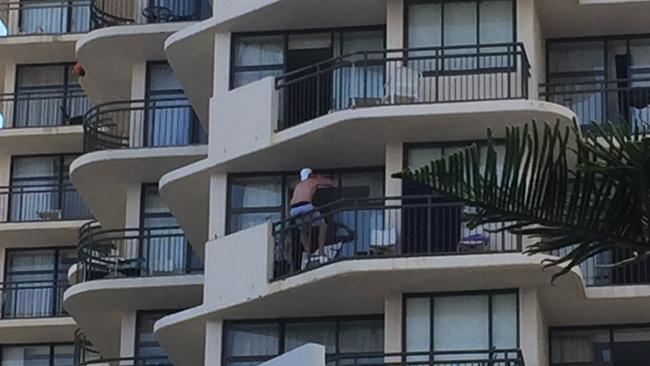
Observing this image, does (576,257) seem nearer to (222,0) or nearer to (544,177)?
(544,177)

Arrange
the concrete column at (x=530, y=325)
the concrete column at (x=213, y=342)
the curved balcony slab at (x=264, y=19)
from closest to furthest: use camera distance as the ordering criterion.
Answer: the concrete column at (x=530, y=325) → the concrete column at (x=213, y=342) → the curved balcony slab at (x=264, y=19)

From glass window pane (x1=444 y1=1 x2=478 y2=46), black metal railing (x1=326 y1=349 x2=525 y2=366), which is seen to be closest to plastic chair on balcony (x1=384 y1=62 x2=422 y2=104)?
glass window pane (x1=444 y1=1 x2=478 y2=46)

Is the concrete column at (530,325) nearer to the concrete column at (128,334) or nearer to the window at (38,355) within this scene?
the concrete column at (128,334)

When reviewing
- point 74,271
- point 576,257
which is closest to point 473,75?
point 74,271

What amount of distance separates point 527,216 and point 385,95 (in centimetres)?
1823

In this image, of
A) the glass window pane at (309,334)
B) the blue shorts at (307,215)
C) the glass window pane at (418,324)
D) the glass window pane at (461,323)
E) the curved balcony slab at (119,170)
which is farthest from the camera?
the curved balcony slab at (119,170)

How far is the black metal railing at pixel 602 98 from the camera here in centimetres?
3141

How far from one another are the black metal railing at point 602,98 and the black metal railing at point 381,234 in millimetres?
3154

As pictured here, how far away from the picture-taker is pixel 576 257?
38.9 feet

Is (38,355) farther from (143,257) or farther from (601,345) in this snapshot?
(601,345)

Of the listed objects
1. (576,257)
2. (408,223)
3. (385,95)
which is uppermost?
(385,95)

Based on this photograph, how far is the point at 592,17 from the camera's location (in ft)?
103

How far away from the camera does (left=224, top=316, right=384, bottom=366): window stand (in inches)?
1177

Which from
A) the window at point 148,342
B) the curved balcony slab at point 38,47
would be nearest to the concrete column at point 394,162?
the window at point 148,342
